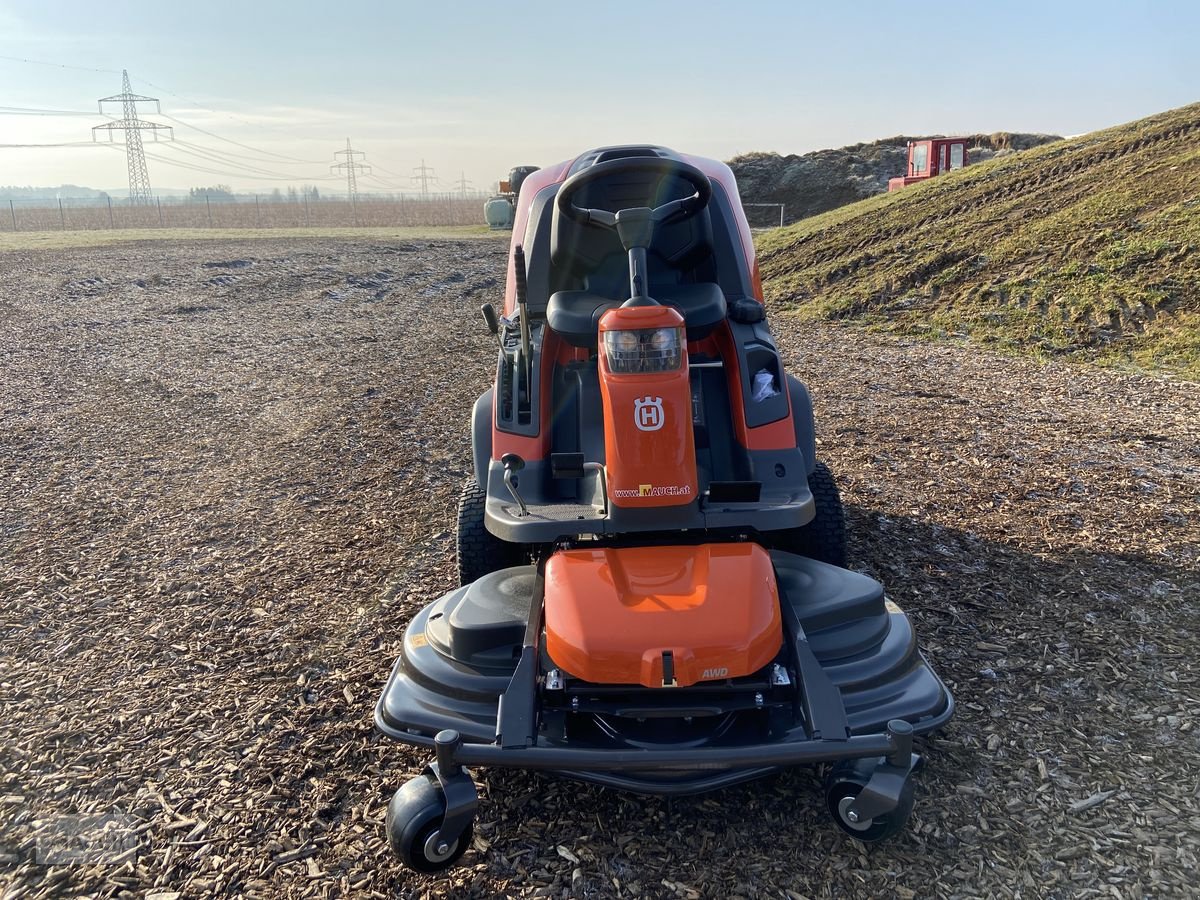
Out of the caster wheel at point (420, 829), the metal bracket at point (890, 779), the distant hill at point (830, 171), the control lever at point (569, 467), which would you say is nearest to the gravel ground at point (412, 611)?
the caster wheel at point (420, 829)

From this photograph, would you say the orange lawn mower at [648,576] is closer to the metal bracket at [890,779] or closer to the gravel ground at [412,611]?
the metal bracket at [890,779]

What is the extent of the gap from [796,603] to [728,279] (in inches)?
67.3

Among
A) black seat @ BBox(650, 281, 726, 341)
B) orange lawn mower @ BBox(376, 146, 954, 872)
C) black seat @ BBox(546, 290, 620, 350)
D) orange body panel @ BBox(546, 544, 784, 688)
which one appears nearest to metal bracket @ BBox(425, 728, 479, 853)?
orange lawn mower @ BBox(376, 146, 954, 872)

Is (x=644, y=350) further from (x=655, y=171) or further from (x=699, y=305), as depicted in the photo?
(x=655, y=171)

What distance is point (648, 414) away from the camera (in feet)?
9.66

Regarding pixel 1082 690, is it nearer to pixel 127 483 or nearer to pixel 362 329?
pixel 127 483

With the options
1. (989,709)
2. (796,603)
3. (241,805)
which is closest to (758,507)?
(796,603)

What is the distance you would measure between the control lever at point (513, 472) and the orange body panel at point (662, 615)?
35 centimetres

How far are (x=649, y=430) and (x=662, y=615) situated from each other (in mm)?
658

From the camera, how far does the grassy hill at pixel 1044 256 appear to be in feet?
28.9

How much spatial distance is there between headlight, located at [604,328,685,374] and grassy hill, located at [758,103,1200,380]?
263 inches

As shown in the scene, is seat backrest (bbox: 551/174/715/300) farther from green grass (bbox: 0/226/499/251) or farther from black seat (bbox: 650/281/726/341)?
green grass (bbox: 0/226/499/251)
